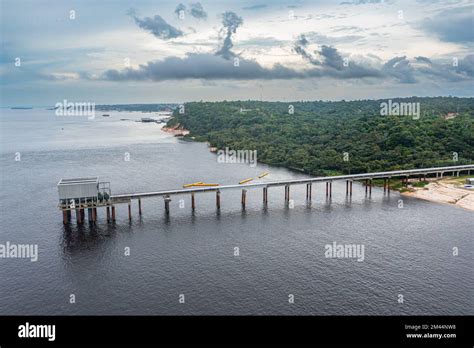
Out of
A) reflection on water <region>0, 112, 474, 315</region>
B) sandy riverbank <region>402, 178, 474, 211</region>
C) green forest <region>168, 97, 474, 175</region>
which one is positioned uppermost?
green forest <region>168, 97, 474, 175</region>

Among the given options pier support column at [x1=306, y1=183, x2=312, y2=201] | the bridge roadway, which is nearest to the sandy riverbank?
the bridge roadway

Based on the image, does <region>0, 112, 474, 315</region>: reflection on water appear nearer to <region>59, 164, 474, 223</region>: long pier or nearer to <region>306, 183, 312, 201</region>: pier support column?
<region>306, 183, 312, 201</region>: pier support column

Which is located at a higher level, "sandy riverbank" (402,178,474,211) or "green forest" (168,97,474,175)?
"green forest" (168,97,474,175)

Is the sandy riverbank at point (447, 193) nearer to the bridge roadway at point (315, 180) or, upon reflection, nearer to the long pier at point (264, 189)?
the bridge roadway at point (315, 180)

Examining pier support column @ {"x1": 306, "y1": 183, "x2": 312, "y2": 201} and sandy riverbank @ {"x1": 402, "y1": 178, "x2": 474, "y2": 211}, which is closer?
sandy riverbank @ {"x1": 402, "y1": 178, "x2": 474, "y2": 211}

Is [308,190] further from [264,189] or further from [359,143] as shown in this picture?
[359,143]

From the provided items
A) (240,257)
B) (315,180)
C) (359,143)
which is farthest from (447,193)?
(240,257)

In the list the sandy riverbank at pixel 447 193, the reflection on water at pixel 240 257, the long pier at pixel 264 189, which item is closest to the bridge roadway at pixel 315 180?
the long pier at pixel 264 189
